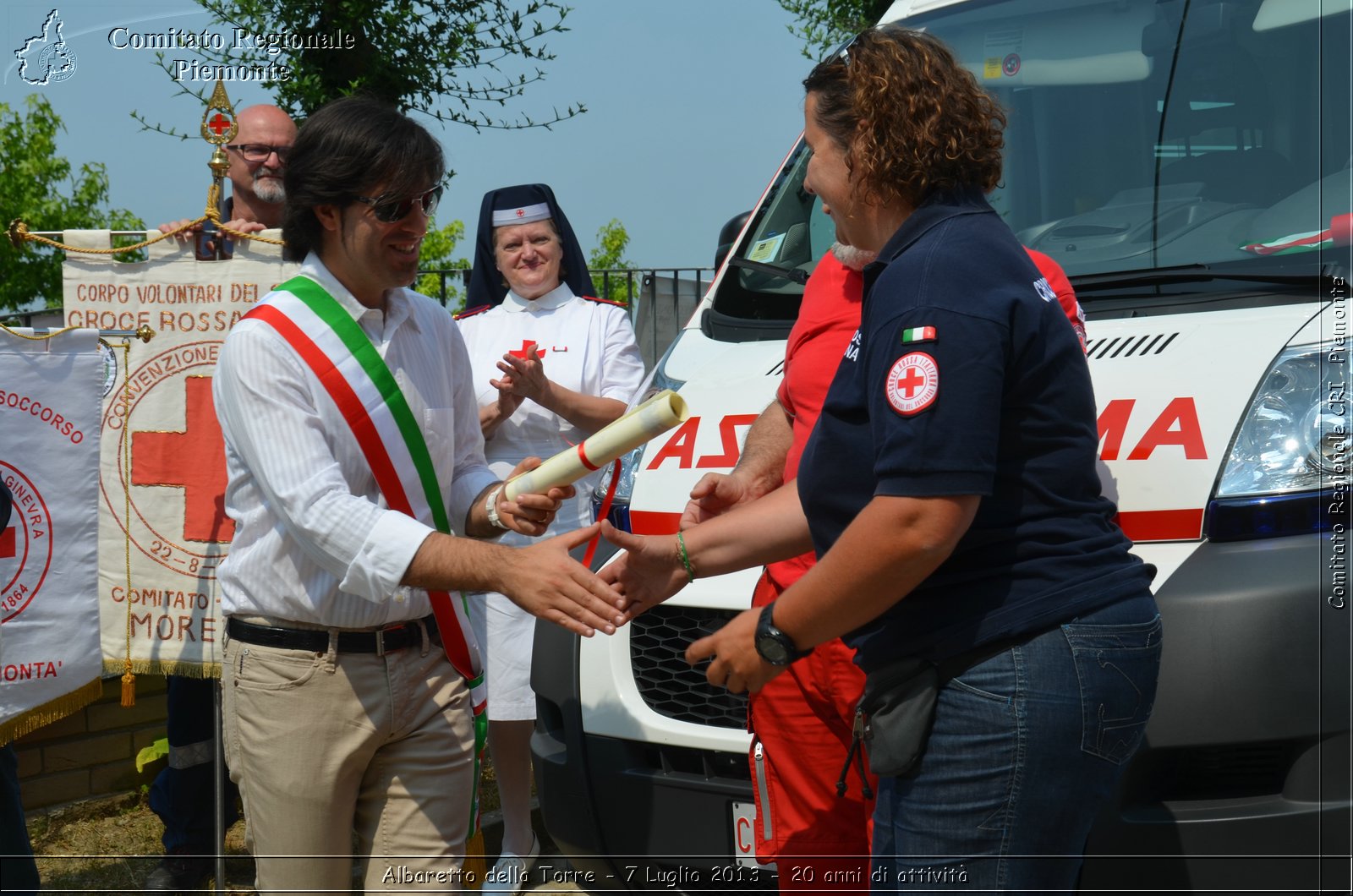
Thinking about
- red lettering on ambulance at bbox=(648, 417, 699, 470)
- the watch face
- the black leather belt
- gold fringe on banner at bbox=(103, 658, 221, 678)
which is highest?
red lettering on ambulance at bbox=(648, 417, 699, 470)

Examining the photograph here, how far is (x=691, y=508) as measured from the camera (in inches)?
117

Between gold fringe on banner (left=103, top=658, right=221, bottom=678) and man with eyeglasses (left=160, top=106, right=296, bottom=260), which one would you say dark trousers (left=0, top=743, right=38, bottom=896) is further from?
man with eyeglasses (left=160, top=106, right=296, bottom=260)

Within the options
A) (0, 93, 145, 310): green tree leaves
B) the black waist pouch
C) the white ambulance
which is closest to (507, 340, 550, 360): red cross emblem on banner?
the white ambulance

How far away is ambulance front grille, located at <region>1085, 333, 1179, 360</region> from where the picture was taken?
9.62 ft

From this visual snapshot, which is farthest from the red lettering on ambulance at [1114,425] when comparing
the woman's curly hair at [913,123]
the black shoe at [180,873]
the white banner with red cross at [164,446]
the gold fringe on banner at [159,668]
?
the black shoe at [180,873]

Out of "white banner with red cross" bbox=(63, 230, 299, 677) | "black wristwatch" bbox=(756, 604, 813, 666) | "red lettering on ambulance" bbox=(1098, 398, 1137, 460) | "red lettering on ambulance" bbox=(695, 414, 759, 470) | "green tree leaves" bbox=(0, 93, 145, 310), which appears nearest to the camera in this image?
"black wristwatch" bbox=(756, 604, 813, 666)

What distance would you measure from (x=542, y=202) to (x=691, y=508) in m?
2.33

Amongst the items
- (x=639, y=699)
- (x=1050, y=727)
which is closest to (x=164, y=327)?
(x=639, y=699)

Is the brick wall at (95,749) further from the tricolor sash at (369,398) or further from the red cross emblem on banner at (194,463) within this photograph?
the tricolor sash at (369,398)

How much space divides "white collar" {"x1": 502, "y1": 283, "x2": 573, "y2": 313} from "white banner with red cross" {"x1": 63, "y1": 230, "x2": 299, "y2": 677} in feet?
3.03

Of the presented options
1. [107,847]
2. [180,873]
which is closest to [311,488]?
[180,873]

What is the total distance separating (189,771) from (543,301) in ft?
7.22

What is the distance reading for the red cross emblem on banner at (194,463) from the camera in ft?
14.3

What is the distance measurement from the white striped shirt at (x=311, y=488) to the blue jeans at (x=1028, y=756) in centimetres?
109
